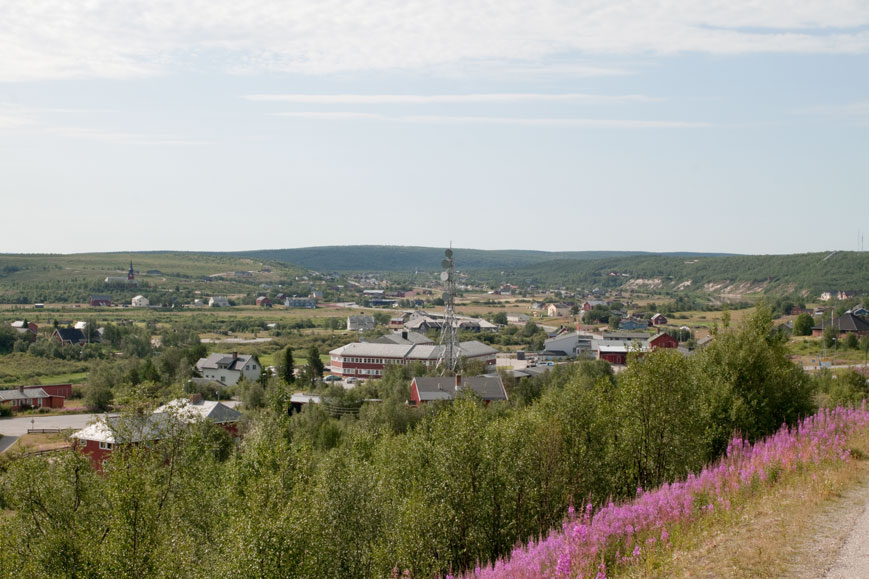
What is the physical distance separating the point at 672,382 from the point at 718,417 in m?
3.88

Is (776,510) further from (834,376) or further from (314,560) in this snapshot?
(834,376)

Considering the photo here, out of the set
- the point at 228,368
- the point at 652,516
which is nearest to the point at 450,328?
the point at 228,368

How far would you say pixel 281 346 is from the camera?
4279 inches

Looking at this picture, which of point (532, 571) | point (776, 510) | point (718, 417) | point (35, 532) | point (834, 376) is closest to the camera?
point (532, 571)

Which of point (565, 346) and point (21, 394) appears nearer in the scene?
point (21, 394)

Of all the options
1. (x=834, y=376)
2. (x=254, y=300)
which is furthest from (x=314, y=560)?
(x=254, y=300)

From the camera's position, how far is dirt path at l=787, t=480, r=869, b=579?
32.0 ft

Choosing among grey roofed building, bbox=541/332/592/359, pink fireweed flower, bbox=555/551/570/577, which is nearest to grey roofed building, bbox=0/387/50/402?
grey roofed building, bbox=541/332/592/359

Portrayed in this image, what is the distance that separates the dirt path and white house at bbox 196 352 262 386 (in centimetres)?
7022

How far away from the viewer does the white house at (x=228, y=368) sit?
78.5 m

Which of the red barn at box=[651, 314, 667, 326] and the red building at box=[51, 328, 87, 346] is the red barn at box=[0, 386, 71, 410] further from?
the red barn at box=[651, 314, 667, 326]

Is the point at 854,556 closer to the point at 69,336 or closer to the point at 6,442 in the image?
the point at 6,442

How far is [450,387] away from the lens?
199 ft

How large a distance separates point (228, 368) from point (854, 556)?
244 feet
